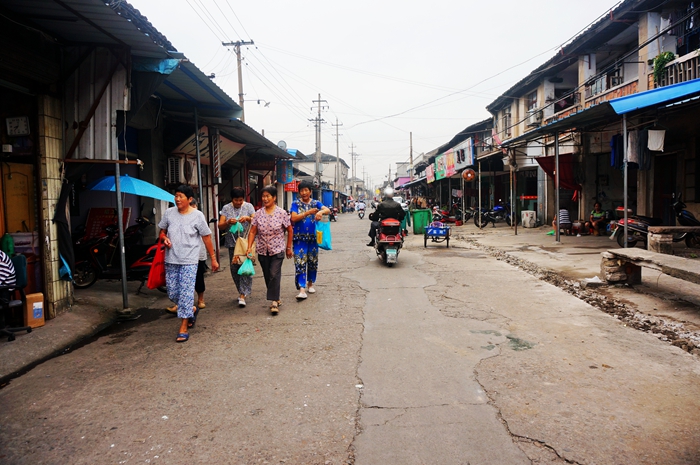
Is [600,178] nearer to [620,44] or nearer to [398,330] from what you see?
[620,44]

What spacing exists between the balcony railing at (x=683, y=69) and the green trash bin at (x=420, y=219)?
8308 mm

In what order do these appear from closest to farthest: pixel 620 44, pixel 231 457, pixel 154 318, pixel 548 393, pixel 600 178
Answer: pixel 231 457, pixel 548 393, pixel 154 318, pixel 620 44, pixel 600 178

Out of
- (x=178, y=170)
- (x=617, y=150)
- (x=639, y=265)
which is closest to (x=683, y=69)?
(x=617, y=150)

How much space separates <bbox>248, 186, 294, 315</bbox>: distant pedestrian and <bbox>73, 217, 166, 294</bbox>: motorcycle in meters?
2.23

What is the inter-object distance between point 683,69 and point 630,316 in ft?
29.3

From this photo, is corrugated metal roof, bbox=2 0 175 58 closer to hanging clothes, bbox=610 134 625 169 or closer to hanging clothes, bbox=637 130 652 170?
hanging clothes, bbox=637 130 652 170

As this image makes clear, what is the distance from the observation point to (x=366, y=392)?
3.69m

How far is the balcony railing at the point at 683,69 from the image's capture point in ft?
36.5

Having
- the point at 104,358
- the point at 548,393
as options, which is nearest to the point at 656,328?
the point at 548,393

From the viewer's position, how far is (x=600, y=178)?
676 inches

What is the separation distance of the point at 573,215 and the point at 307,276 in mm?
16394

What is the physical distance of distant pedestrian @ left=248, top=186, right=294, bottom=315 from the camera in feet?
20.6

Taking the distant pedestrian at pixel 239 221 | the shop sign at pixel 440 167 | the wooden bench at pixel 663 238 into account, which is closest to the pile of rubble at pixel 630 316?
the wooden bench at pixel 663 238

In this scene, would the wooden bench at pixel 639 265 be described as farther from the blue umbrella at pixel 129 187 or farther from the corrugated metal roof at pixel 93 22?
the blue umbrella at pixel 129 187
